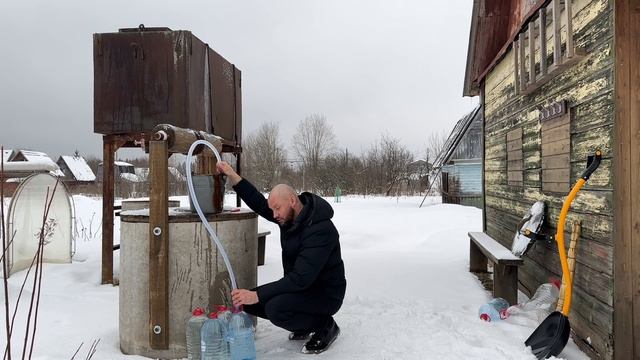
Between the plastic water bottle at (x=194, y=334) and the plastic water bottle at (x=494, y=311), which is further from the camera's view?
the plastic water bottle at (x=494, y=311)

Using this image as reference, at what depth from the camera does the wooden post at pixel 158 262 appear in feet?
11.3

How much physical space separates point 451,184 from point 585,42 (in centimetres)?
1989

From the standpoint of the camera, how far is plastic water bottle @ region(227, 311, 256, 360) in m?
3.34

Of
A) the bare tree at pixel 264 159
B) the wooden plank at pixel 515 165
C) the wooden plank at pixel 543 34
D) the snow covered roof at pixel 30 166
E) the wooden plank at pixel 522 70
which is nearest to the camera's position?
the wooden plank at pixel 543 34

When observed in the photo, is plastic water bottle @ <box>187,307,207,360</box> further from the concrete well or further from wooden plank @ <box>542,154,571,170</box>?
wooden plank @ <box>542,154,571,170</box>

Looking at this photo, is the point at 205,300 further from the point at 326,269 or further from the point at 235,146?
the point at 235,146

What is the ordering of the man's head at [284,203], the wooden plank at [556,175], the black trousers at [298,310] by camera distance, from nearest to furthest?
the black trousers at [298,310] → the man's head at [284,203] → the wooden plank at [556,175]

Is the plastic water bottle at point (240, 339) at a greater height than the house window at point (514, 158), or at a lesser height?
lesser

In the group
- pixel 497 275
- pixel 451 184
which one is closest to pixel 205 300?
pixel 497 275

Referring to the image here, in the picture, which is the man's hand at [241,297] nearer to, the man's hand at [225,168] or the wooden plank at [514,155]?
the man's hand at [225,168]

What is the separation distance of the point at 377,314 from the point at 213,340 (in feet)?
6.91

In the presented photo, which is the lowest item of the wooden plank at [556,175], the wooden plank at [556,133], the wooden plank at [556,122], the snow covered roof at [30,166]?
the wooden plank at [556,175]

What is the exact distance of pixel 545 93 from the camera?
5031 millimetres

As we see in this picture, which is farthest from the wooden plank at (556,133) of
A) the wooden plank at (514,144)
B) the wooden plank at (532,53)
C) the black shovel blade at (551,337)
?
the black shovel blade at (551,337)
